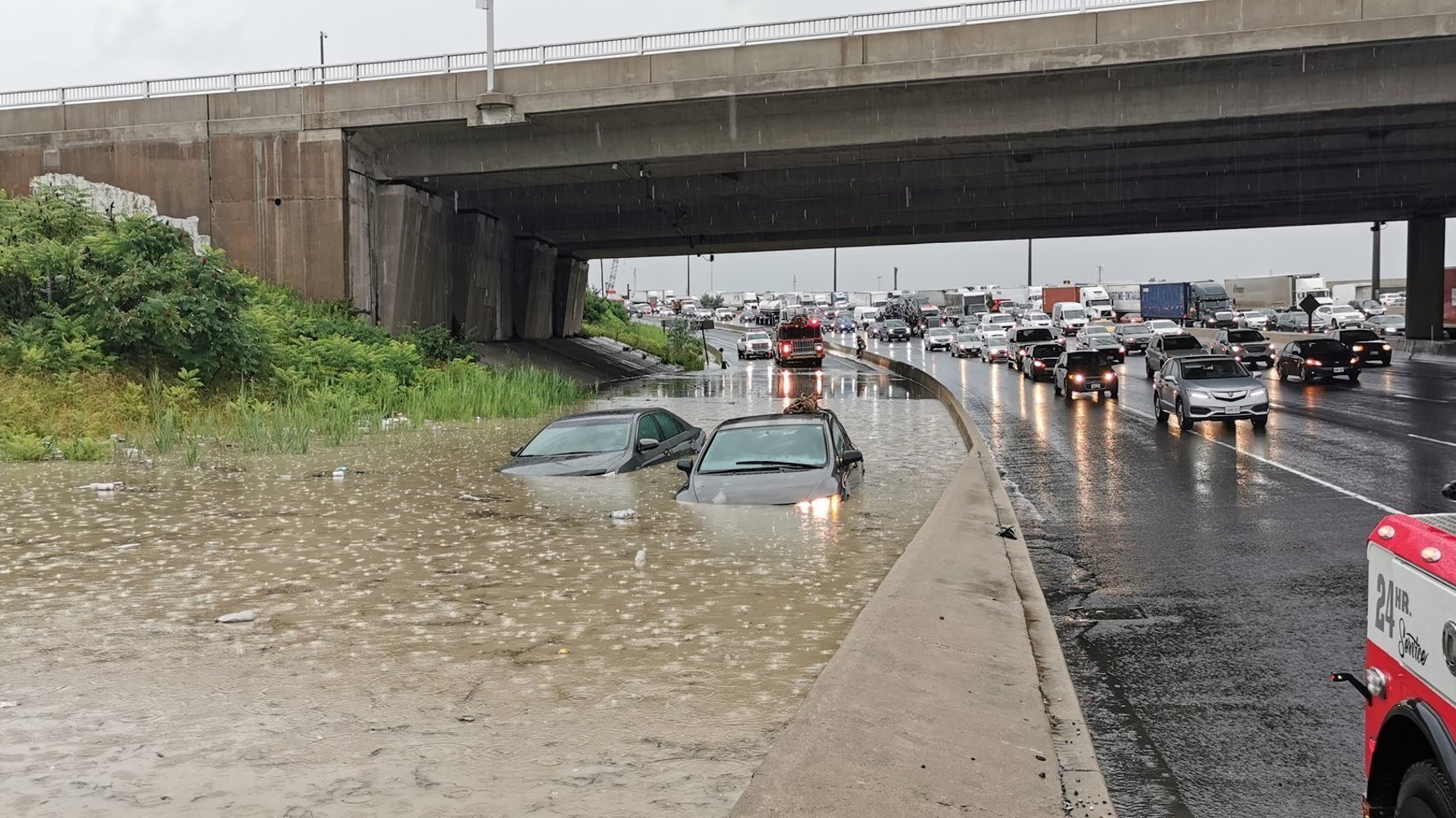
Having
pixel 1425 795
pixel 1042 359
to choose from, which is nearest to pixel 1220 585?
pixel 1425 795

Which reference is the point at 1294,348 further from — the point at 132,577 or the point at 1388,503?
the point at 132,577

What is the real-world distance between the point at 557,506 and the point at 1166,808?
31.5 feet

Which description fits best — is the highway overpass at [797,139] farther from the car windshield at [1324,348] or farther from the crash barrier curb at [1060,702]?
the crash barrier curb at [1060,702]

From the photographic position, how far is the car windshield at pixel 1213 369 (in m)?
25.1

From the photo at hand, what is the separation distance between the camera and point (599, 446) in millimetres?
16344

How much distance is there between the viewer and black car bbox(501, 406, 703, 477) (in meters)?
16.0

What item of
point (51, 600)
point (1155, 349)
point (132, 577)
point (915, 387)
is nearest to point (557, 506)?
point (132, 577)

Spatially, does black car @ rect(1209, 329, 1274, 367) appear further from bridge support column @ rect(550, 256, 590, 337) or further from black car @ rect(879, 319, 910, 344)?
black car @ rect(879, 319, 910, 344)

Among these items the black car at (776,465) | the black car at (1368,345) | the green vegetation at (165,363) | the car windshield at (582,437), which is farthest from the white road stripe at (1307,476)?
the black car at (1368,345)

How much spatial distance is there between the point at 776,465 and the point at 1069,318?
75936 millimetres

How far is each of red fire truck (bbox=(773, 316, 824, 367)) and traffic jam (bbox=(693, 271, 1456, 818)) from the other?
75mm

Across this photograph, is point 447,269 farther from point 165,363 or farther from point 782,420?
point 782,420

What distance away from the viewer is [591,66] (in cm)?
3391

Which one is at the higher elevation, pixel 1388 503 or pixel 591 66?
pixel 591 66
